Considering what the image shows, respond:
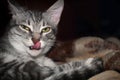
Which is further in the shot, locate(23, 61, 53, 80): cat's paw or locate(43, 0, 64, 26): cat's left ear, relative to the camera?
locate(43, 0, 64, 26): cat's left ear

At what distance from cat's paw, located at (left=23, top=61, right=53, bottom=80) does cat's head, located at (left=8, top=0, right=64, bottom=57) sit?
67 millimetres

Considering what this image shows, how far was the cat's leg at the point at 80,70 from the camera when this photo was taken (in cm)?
109

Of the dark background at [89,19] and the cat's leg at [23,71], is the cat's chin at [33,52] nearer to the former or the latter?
the cat's leg at [23,71]

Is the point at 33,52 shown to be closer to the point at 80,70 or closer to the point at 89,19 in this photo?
the point at 80,70

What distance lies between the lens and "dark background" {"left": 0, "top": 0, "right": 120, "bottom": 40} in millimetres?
1588

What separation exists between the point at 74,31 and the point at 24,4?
350 millimetres

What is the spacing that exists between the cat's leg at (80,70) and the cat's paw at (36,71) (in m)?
0.03

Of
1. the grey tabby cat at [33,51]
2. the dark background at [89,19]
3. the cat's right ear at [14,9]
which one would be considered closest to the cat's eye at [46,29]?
the grey tabby cat at [33,51]

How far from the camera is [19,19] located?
119 centimetres

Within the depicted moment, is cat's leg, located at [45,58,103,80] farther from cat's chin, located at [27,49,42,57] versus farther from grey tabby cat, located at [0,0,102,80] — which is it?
cat's chin, located at [27,49,42,57]

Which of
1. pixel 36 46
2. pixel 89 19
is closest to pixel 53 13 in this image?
pixel 36 46

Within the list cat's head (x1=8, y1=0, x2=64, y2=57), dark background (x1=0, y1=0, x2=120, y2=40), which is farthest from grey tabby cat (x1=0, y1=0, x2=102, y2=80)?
dark background (x1=0, y1=0, x2=120, y2=40)

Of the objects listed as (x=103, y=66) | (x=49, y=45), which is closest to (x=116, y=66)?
(x=103, y=66)

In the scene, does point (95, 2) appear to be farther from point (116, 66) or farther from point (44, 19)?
point (116, 66)
